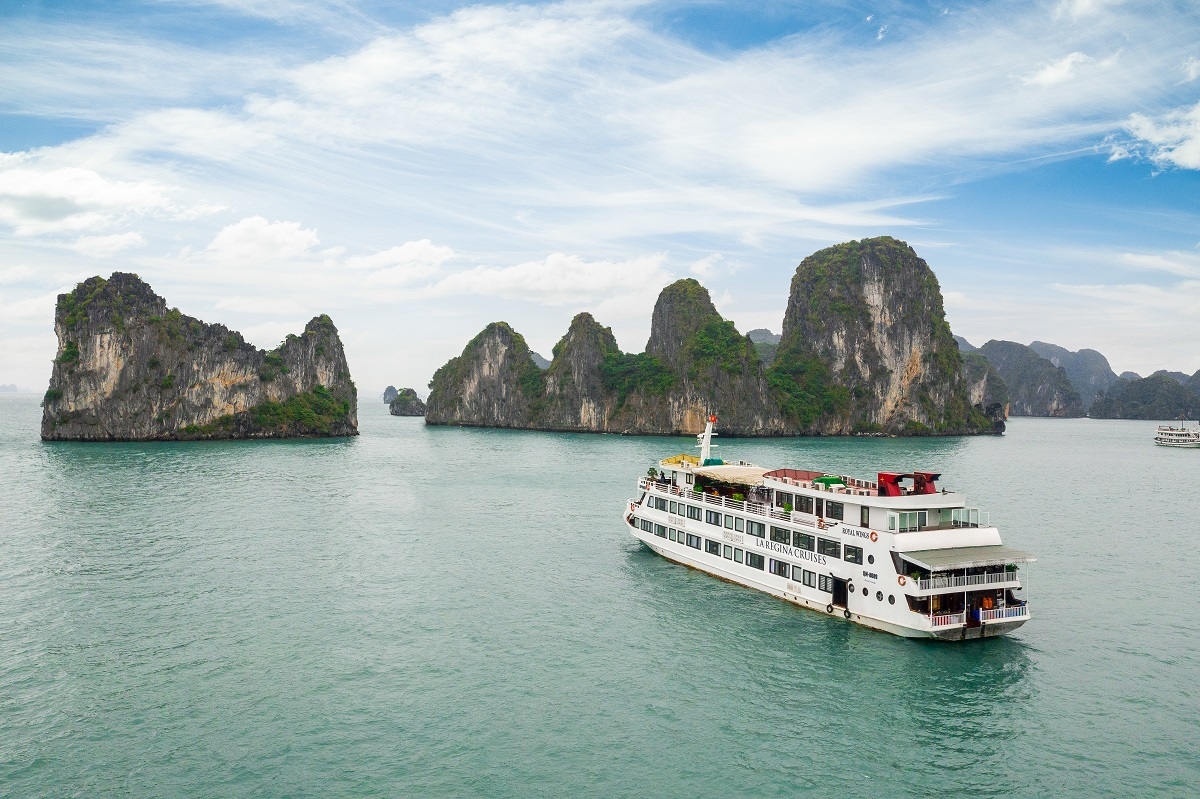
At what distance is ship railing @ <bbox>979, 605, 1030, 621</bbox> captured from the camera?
95.7ft

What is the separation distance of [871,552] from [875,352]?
530 feet

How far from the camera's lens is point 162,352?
125 metres

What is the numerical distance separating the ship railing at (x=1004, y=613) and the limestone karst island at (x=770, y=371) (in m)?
129

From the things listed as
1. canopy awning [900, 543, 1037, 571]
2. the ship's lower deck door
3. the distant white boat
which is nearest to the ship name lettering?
the ship's lower deck door

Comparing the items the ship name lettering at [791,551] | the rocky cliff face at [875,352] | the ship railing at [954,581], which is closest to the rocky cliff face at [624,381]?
the rocky cliff face at [875,352]

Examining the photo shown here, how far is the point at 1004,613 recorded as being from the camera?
2934 centimetres

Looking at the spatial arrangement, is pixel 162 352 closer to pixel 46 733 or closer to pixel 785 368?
pixel 46 733

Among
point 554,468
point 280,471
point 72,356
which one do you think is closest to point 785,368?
point 554,468

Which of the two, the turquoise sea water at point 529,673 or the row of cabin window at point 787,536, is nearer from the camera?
the turquoise sea water at point 529,673

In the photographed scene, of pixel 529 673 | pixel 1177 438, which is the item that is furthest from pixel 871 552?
pixel 1177 438

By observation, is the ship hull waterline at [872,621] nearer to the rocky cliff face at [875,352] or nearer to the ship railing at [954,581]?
the ship railing at [954,581]

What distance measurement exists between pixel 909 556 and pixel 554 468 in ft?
208

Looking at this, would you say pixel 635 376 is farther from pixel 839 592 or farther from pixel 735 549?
pixel 839 592

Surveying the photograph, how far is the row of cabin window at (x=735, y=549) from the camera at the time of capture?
31922mm
